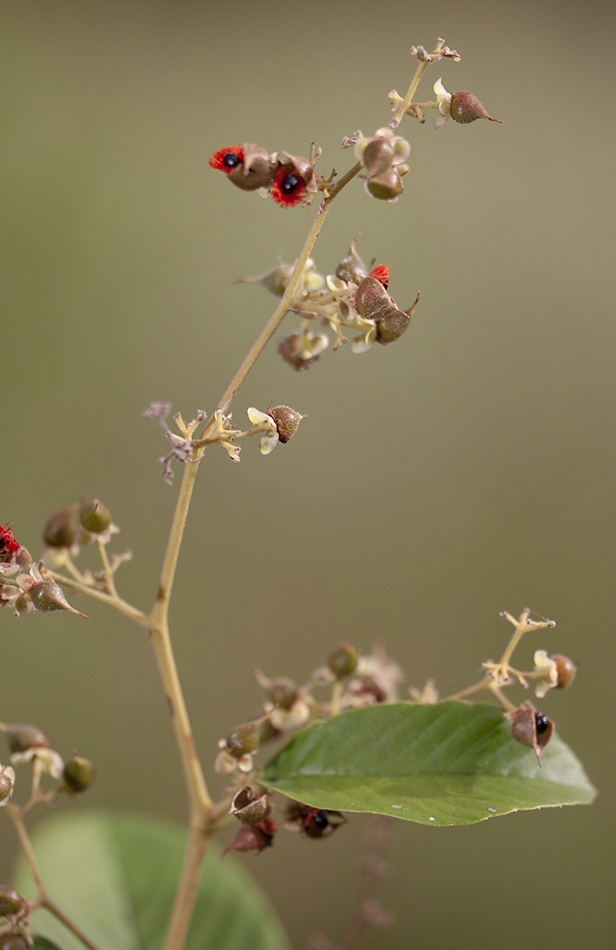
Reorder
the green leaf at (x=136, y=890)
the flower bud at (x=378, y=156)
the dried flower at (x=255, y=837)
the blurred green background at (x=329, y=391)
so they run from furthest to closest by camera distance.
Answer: the blurred green background at (x=329, y=391) → the green leaf at (x=136, y=890) → the dried flower at (x=255, y=837) → the flower bud at (x=378, y=156)

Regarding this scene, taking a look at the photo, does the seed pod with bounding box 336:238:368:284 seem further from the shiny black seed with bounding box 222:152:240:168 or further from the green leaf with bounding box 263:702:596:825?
the green leaf with bounding box 263:702:596:825

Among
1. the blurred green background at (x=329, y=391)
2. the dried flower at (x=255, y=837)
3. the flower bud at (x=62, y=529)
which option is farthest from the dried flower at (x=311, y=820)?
the blurred green background at (x=329, y=391)

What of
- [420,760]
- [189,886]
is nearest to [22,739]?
[189,886]

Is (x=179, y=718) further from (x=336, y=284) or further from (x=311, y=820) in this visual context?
(x=336, y=284)

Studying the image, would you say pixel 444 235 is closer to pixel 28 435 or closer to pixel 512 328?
pixel 512 328

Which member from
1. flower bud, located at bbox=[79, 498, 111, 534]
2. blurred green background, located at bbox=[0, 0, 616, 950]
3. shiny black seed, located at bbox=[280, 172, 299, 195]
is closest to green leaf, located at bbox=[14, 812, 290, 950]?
flower bud, located at bbox=[79, 498, 111, 534]

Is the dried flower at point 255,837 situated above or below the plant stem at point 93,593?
below

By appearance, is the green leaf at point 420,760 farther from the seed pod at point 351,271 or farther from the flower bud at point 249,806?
the seed pod at point 351,271
